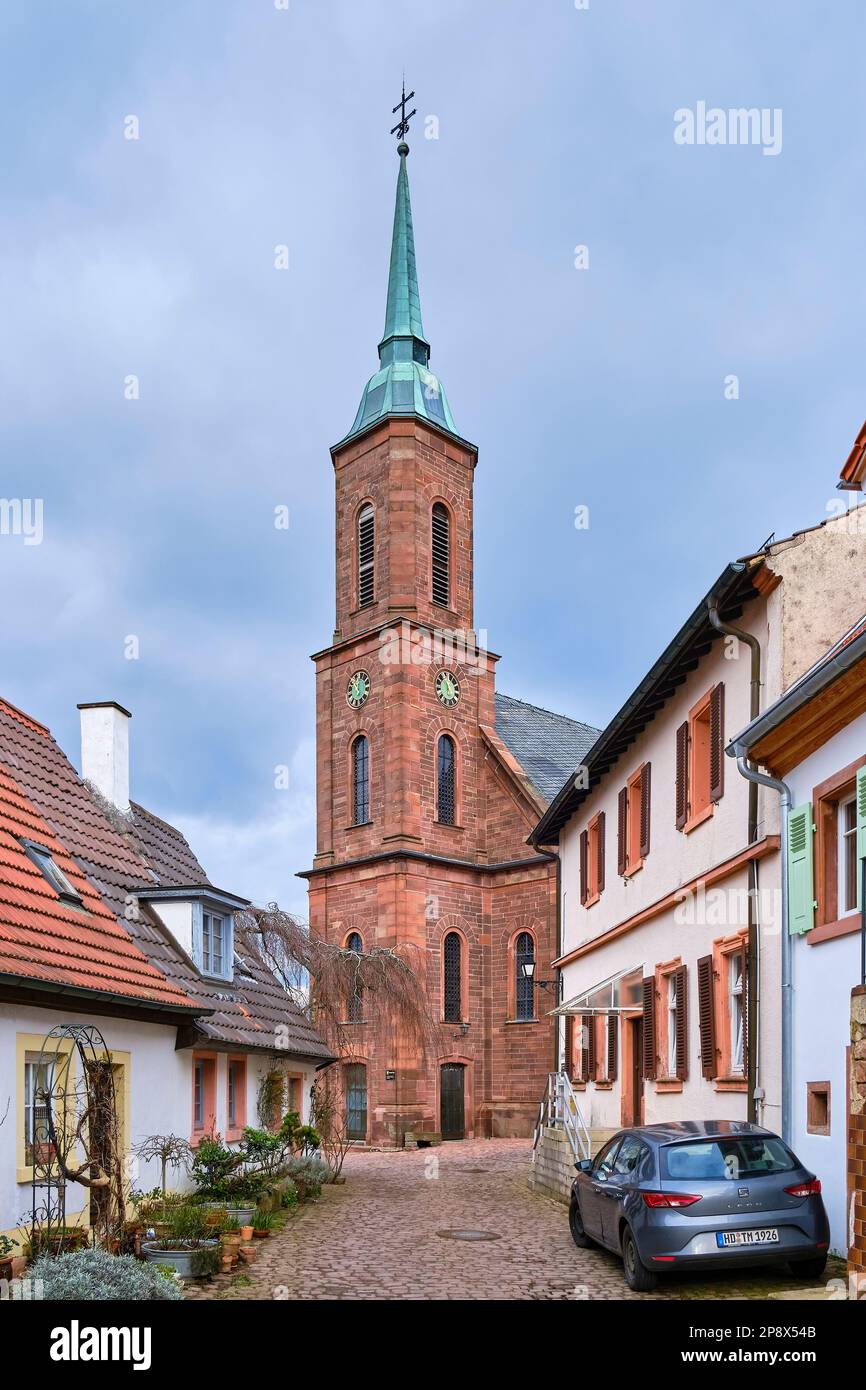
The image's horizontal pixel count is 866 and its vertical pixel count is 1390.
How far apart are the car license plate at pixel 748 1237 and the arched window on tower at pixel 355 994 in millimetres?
22077

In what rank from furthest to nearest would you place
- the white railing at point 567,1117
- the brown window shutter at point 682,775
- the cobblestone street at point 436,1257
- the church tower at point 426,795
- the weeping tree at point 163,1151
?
the church tower at point 426,795 → the white railing at point 567,1117 → the brown window shutter at point 682,775 → the weeping tree at point 163,1151 → the cobblestone street at point 436,1257

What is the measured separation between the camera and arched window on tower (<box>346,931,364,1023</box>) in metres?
32.5

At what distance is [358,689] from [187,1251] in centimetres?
3178

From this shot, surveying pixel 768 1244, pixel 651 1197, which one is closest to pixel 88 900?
pixel 651 1197

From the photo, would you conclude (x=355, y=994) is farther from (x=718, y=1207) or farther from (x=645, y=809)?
(x=718, y=1207)

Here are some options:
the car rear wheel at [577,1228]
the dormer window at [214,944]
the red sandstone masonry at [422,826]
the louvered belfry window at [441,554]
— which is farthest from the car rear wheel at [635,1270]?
the louvered belfry window at [441,554]

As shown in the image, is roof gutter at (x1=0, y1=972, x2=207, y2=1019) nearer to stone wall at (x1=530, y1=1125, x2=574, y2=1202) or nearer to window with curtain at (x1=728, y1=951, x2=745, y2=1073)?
window with curtain at (x1=728, y1=951, x2=745, y2=1073)

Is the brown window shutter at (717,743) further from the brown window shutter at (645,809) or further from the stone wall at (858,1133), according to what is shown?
the stone wall at (858,1133)

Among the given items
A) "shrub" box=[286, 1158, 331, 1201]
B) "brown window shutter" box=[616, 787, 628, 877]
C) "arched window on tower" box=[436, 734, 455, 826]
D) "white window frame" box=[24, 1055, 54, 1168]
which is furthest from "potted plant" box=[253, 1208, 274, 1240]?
"arched window on tower" box=[436, 734, 455, 826]

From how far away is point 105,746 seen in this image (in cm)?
1919

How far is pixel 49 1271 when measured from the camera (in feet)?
30.8

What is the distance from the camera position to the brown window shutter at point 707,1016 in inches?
631

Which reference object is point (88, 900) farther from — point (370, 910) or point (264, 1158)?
point (370, 910)

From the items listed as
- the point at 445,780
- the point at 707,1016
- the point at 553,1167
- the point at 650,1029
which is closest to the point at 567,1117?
the point at 553,1167
